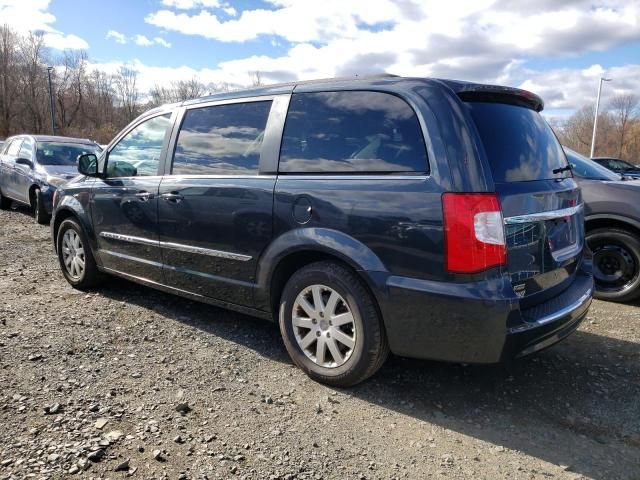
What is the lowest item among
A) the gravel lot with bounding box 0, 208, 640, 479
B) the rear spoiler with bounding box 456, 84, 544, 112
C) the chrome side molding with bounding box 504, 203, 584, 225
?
the gravel lot with bounding box 0, 208, 640, 479

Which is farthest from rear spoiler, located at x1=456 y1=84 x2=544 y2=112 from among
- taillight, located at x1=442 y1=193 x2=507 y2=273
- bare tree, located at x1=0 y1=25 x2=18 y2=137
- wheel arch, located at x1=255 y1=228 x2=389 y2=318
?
bare tree, located at x1=0 y1=25 x2=18 y2=137

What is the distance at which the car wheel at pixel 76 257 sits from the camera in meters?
4.79

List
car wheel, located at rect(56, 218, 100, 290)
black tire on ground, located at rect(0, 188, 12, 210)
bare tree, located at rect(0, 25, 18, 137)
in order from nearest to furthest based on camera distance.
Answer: car wheel, located at rect(56, 218, 100, 290) → black tire on ground, located at rect(0, 188, 12, 210) → bare tree, located at rect(0, 25, 18, 137)

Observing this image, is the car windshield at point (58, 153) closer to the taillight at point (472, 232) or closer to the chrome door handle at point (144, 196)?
the chrome door handle at point (144, 196)

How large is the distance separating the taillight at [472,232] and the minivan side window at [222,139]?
4.76 ft

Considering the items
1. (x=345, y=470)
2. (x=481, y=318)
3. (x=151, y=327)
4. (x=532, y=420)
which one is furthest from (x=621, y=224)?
(x=151, y=327)

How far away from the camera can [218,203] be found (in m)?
3.47

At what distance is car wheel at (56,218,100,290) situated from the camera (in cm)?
479

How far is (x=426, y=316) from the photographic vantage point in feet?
8.64

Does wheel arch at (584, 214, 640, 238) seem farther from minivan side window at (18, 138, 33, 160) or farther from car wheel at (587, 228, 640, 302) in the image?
minivan side window at (18, 138, 33, 160)

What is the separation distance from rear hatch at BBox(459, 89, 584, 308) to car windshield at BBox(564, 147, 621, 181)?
2231 mm

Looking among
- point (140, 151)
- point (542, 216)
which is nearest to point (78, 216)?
point (140, 151)

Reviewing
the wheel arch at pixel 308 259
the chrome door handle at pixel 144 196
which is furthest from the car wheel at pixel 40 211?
the wheel arch at pixel 308 259

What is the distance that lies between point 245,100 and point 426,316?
208 centimetres
